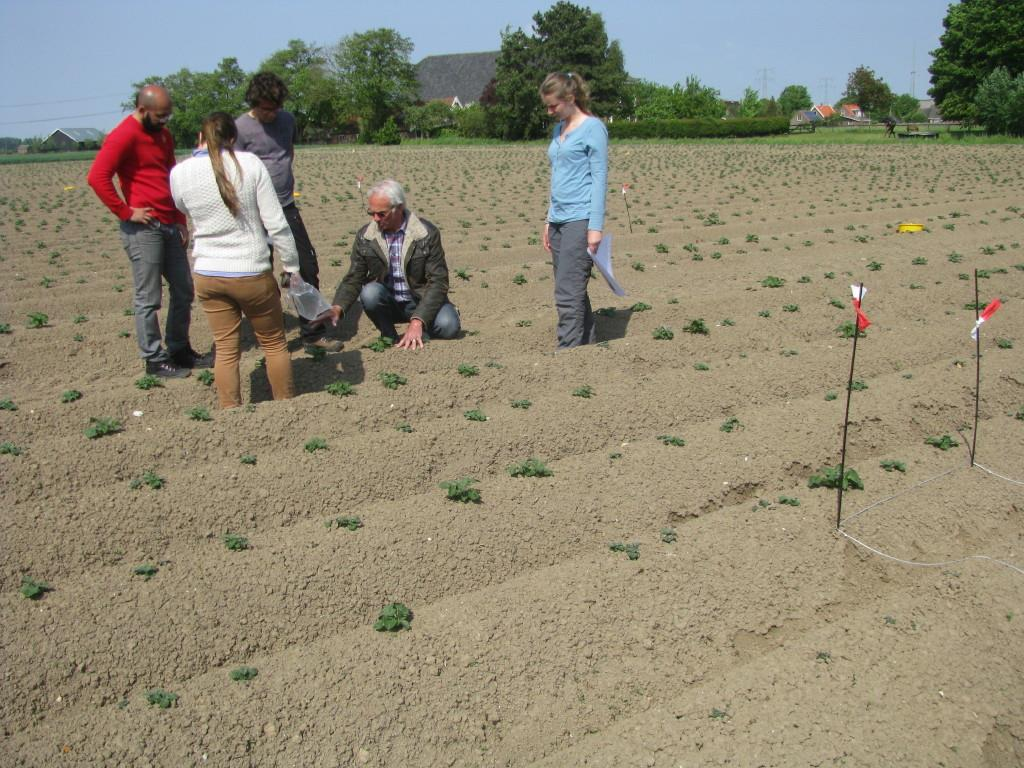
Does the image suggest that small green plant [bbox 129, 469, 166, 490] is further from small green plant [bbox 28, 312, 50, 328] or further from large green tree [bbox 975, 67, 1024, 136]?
large green tree [bbox 975, 67, 1024, 136]

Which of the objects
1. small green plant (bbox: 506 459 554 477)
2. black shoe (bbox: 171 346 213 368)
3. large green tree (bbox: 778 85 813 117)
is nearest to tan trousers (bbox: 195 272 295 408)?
black shoe (bbox: 171 346 213 368)

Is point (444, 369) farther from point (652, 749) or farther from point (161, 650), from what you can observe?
point (652, 749)

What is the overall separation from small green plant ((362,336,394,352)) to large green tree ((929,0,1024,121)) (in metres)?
51.0

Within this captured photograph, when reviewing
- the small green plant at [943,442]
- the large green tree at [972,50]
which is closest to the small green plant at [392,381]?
the small green plant at [943,442]

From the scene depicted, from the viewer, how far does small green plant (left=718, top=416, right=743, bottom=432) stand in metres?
5.31

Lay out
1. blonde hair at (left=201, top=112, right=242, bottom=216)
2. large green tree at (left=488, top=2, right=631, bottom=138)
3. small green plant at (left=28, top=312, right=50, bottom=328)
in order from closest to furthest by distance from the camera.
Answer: blonde hair at (left=201, top=112, right=242, bottom=216) → small green plant at (left=28, top=312, right=50, bottom=328) → large green tree at (left=488, top=2, right=631, bottom=138)

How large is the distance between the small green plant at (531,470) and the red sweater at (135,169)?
2634 millimetres

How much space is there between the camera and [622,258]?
11.1 m

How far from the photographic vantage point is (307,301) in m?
5.19

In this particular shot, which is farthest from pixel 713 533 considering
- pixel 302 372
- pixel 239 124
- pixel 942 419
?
pixel 239 124

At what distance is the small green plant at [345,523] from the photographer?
4.19 meters

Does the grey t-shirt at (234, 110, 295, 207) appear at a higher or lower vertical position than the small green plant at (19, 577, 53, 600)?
higher

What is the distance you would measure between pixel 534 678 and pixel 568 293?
135 inches

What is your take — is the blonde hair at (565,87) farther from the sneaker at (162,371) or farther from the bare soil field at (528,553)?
the sneaker at (162,371)
